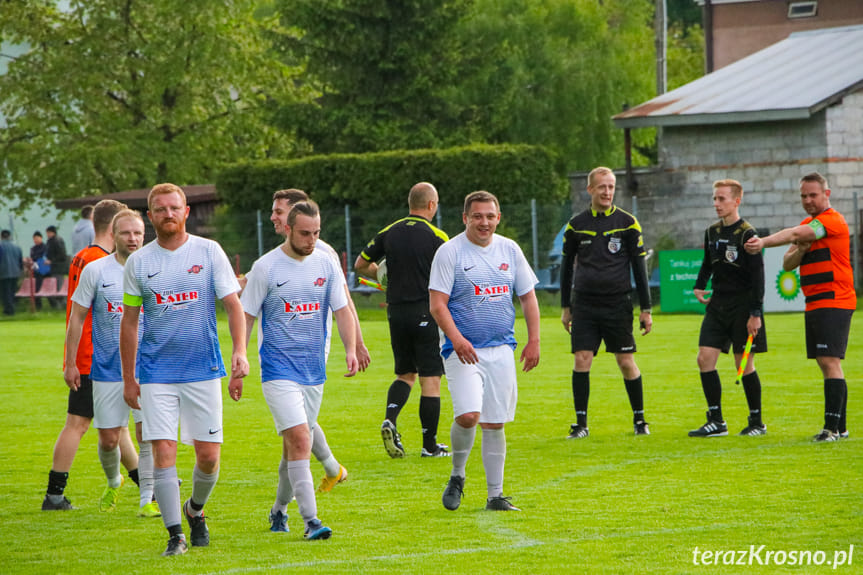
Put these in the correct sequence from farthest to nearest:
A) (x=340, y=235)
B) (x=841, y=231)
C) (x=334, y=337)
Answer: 1. (x=340, y=235)
2. (x=334, y=337)
3. (x=841, y=231)

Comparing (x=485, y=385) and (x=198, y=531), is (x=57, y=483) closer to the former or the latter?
(x=198, y=531)

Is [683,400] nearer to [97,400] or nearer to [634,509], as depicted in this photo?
[634,509]

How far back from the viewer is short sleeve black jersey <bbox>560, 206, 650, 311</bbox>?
1155cm

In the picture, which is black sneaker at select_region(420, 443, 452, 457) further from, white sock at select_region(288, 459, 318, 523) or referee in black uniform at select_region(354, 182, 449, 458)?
white sock at select_region(288, 459, 318, 523)

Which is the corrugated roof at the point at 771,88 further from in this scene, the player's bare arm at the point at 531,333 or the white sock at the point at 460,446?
the white sock at the point at 460,446

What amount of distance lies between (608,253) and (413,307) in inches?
69.3

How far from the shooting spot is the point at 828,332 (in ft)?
35.3

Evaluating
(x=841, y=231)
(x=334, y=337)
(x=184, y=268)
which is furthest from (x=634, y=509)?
(x=334, y=337)

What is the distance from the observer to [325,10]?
1651 inches

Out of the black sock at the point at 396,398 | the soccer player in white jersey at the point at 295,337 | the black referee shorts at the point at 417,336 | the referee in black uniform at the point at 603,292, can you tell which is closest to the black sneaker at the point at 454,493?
the soccer player in white jersey at the point at 295,337

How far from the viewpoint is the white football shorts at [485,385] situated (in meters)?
8.16

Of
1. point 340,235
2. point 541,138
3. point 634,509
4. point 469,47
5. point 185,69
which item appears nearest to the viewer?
point 634,509

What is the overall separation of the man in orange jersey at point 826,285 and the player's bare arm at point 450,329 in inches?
137

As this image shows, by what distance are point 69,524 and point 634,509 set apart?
11.3 ft
